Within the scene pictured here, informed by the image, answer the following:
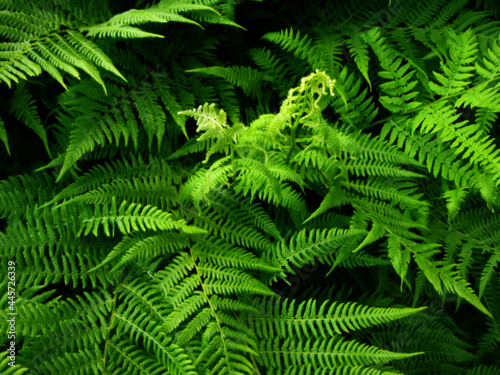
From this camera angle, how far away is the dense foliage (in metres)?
1.34

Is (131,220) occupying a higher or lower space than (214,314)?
higher

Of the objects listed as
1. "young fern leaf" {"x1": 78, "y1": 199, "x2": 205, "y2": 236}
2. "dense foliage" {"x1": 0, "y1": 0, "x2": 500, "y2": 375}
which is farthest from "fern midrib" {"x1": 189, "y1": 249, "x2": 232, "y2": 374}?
"young fern leaf" {"x1": 78, "y1": 199, "x2": 205, "y2": 236}

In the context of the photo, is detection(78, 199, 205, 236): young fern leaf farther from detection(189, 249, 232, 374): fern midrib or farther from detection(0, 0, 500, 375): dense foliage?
detection(189, 249, 232, 374): fern midrib

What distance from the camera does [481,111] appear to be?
5.77 ft

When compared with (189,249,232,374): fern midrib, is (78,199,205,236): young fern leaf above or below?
above

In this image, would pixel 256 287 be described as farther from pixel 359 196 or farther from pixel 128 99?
pixel 128 99

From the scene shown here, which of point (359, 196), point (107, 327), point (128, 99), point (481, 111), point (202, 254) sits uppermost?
point (128, 99)

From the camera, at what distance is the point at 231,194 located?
5.46 ft

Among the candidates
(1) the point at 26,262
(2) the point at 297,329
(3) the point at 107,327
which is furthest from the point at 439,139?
(1) the point at 26,262

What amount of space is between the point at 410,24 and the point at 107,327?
1.88 metres

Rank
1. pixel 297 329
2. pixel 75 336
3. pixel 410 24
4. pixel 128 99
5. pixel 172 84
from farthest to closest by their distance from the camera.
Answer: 1. pixel 410 24
2. pixel 172 84
3. pixel 128 99
4. pixel 297 329
5. pixel 75 336

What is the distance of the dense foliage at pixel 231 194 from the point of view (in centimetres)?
134

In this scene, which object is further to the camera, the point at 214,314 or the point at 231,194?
the point at 231,194

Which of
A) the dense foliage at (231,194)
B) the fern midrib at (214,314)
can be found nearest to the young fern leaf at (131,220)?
the dense foliage at (231,194)
